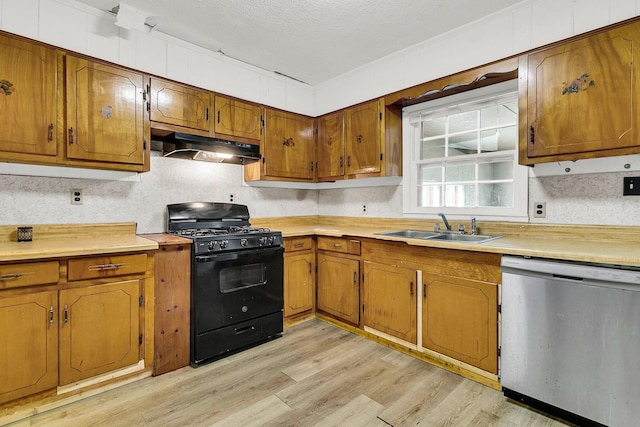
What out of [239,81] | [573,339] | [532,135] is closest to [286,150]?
[239,81]

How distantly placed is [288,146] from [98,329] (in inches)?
91.6

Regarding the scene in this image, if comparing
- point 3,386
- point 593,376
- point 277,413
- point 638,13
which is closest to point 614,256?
point 593,376

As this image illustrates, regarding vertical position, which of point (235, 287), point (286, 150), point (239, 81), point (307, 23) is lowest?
point (235, 287)

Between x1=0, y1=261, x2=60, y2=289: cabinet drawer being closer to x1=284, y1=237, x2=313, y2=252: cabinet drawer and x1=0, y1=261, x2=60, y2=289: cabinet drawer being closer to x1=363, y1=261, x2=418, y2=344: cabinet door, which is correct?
x1=284, y1=237, x2=313, y2=252: cabinet drawer

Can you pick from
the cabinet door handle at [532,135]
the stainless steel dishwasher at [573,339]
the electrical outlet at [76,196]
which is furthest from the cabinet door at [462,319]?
the electrical outlet at [76,196]

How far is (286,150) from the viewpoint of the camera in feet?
11.4

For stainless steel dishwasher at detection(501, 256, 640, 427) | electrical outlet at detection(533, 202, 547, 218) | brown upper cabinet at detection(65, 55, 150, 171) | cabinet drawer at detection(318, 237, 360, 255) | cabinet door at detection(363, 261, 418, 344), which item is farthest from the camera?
cabinet drawer at detection(318, 237, 360, 255)

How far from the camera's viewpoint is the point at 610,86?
6.08 ft

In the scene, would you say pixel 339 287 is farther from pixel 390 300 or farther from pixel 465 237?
pixel 465 237

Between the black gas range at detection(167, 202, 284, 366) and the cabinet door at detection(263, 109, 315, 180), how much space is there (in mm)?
773

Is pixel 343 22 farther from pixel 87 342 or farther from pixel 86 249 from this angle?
pixel 87 342

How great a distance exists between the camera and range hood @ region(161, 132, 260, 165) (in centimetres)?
266

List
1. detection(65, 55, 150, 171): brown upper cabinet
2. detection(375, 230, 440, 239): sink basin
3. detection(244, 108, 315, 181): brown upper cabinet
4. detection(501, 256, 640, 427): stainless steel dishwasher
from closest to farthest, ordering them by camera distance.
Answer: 1. detection(501, 256, 640, 427): stainless steel dishwasher
2. detection(65, 55, 150, 171): brown upper cabinet
3. detection(375, 230, 440, 239): sink basin
4. detection(244, 108, 315, 181): brown upper cabinet

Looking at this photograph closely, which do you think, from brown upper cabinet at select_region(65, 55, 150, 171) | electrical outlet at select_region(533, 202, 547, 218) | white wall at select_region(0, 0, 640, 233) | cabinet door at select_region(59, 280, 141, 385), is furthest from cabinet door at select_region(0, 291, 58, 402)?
electrical outlet at select_region(533, 202, 547, 218)
